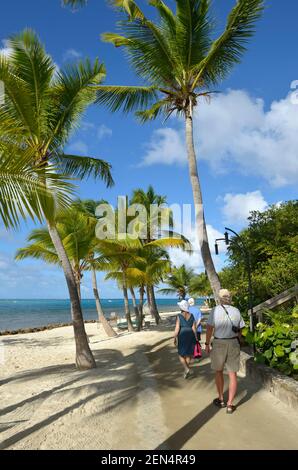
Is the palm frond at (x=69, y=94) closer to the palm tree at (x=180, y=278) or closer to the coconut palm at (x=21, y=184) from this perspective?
the coconut palm at (x=21, y=184)

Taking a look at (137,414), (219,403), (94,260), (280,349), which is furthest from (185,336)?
(94,260)

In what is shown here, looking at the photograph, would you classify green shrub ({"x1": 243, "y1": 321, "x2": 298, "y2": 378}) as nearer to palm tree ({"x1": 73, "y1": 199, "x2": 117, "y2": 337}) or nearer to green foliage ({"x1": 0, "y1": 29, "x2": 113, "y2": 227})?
green foliage ({"x1": 0, "y1": 29, "x2": 113, "y2": 227})

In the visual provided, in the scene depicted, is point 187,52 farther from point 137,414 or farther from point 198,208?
point 137,414

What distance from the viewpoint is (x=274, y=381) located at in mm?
5914

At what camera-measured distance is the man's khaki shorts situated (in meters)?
5.35

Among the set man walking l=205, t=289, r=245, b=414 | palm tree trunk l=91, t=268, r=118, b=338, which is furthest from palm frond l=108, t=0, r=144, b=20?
palm tree trunk l=91, t=268, r=118, b=338

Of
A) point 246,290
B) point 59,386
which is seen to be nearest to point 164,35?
point 246,290

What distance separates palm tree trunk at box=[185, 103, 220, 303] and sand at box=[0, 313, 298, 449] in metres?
2.44

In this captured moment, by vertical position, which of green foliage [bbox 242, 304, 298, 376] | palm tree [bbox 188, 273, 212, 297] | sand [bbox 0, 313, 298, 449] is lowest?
sand [bbox 0, 313, 298, 449]

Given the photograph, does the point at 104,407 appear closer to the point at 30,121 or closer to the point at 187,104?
the point at 30,121

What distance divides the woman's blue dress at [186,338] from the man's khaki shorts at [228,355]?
6.44ft

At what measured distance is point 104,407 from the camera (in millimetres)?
5926

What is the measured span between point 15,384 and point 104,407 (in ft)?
12.0

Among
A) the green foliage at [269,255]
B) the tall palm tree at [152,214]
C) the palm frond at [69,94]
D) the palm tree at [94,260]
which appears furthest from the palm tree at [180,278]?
the palm frond at [69,94]
